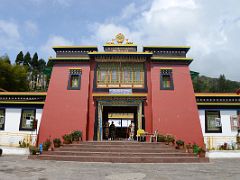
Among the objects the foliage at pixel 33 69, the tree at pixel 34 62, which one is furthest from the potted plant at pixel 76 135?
the tree at pixel 34 62

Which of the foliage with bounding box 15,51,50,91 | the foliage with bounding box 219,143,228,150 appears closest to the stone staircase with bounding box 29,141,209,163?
the foliage with bounding box 219,143,228,150

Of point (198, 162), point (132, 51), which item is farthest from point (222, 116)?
point (132, 51)

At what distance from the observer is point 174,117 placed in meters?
15.9

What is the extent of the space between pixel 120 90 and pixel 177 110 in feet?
13.6

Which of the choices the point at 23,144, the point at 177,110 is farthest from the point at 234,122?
the point at 23,144

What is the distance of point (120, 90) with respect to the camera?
16562 mm

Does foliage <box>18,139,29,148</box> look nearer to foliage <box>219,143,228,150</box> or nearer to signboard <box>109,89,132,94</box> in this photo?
signboard <box>109,89,132,94</box>

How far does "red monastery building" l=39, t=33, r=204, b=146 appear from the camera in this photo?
1584cm

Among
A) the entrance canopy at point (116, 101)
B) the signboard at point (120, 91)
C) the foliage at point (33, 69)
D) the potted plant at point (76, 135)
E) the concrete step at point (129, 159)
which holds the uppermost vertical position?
the foliage at point (33, 69)

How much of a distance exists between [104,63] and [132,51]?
224 centimetres

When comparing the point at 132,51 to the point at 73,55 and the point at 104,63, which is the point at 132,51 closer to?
the point at 104,63

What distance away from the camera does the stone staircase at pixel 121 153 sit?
11.8m

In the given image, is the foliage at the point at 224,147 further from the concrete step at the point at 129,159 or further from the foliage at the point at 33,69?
the foliage at the point at 33,69

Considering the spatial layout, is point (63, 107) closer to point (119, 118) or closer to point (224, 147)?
point (119, 118)
